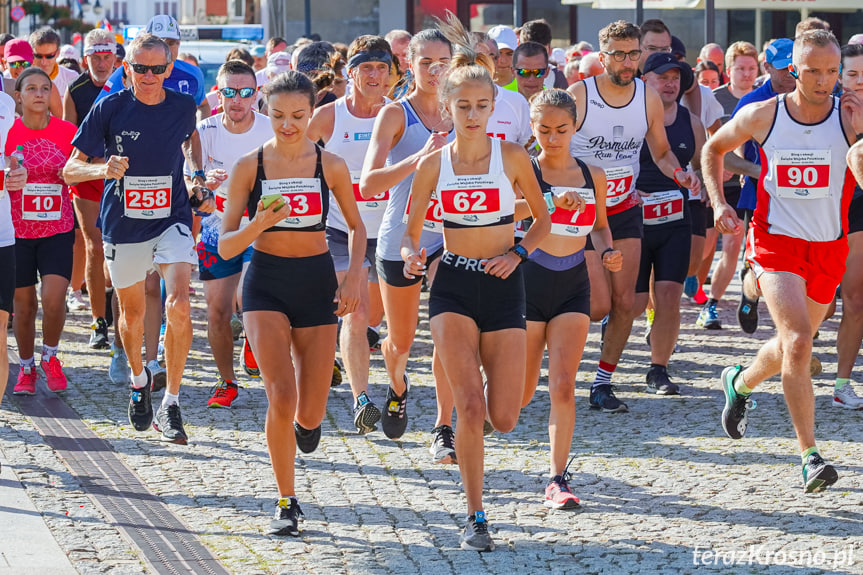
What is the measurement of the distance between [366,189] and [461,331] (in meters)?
1.21

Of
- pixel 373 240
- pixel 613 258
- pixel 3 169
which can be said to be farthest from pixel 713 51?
pixel 3 169

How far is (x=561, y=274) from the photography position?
21.2 ft

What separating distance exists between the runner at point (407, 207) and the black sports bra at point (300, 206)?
826mm

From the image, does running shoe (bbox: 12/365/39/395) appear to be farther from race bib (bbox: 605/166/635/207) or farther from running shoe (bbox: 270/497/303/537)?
race bib (bbox: 605/166/635/207)

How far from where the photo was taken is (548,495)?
6.15m

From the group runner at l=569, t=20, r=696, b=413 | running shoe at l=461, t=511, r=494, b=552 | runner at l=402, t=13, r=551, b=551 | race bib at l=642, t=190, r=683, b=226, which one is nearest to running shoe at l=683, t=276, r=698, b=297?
race bib at l=642, t=190, r=683, b=226

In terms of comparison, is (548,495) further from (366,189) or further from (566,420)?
(366,189)

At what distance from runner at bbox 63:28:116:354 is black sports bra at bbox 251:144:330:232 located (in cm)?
339

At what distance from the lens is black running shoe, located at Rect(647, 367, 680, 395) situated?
28.2 ft

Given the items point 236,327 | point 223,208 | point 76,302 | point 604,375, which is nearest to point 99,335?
point 236,327

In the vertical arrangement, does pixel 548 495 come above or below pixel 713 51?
below

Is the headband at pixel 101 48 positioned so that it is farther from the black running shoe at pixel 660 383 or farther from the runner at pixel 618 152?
the black running shoe at pixel 660 383

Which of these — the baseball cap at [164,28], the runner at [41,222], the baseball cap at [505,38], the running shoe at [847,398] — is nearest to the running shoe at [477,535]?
the running shoe at [847,398]

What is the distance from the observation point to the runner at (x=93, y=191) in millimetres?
9477
